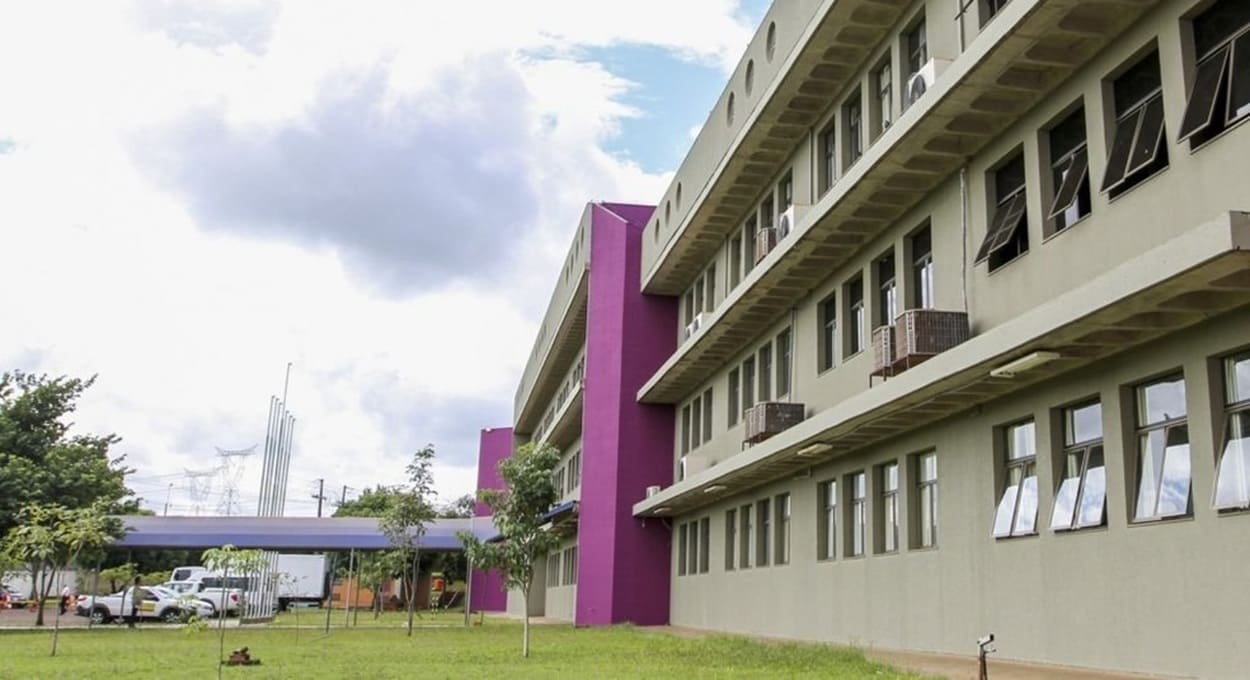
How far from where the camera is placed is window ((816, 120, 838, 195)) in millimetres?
21094

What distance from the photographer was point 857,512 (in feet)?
65.4

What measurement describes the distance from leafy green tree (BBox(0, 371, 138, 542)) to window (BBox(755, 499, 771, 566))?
1966 cm

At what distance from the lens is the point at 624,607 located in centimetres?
3309

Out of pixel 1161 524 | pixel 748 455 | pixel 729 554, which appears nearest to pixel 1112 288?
pixel 1161 524

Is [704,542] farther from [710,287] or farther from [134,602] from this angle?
[134,602]

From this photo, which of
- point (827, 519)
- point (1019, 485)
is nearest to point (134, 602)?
point (827, 519)

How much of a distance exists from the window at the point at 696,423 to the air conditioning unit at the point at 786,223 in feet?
33.5

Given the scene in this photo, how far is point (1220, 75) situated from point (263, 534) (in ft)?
153

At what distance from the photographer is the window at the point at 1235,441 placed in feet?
33.9

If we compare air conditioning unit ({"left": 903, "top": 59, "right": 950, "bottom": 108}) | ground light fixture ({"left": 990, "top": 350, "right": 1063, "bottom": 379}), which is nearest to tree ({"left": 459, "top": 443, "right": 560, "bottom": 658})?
air conditioning unit ({"left": 903, "top": 59, "right": 950, "bottom": 108})

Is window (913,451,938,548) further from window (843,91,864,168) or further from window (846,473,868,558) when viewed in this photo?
window (843,91,864,168)

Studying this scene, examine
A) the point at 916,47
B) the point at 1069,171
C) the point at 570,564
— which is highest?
the point at 916,47

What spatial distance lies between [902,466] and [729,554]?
36.3ft

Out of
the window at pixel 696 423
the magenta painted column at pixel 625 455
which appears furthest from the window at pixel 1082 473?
the magenta painted column at pixel 625 455
